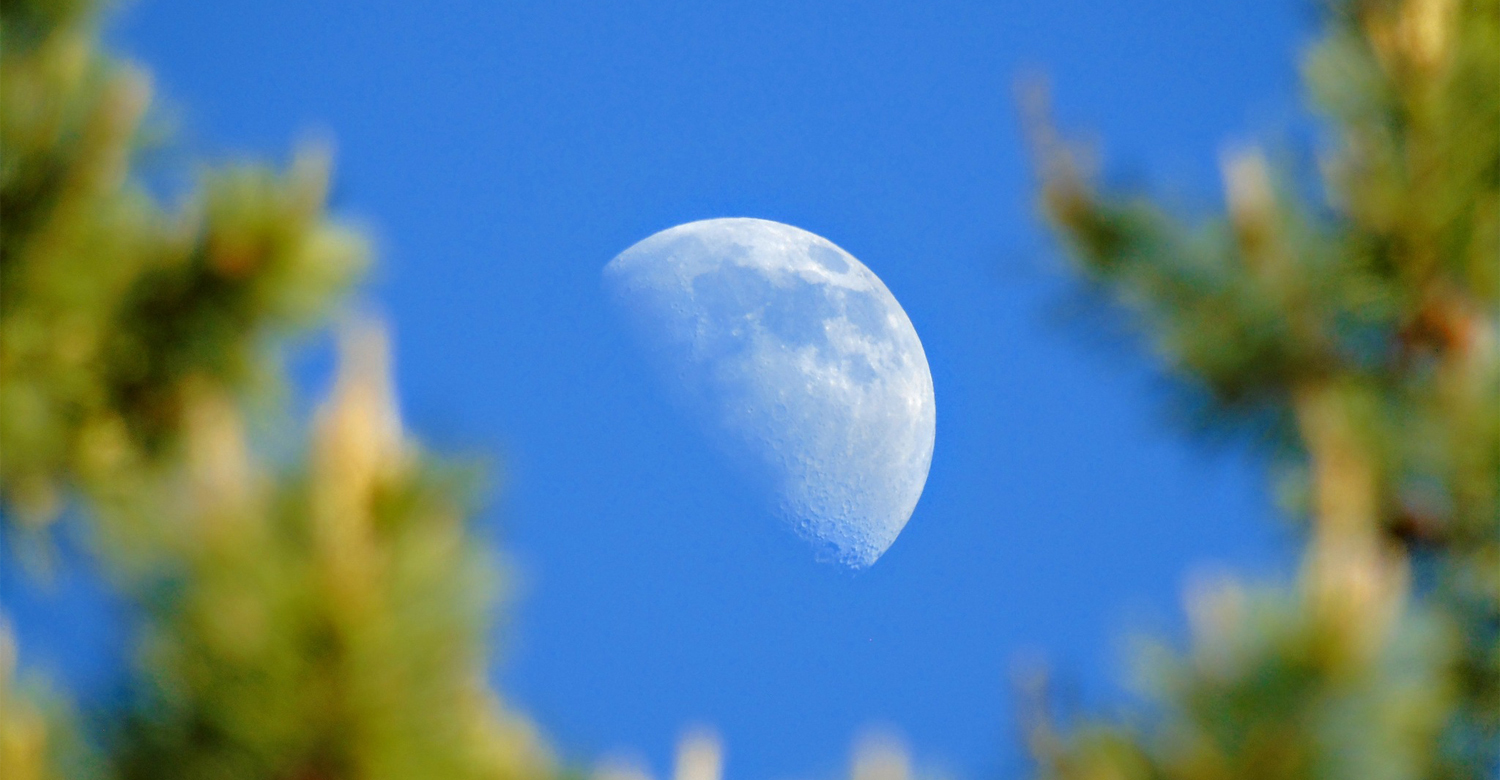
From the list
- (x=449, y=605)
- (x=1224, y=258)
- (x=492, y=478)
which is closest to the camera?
(x=449, y=605)

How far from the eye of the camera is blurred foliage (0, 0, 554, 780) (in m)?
1.49

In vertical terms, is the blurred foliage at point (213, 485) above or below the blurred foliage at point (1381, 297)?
below

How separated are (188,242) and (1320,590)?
86.9 inches

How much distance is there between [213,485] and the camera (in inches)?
58.9

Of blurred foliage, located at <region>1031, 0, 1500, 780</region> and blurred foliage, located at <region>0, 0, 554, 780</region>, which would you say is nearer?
blurred foliage, located at <region>0, 0, 554, 780</region>

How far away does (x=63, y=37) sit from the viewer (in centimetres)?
301

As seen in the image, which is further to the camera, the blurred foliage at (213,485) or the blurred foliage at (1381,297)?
the blurred foliage at (1381,297)

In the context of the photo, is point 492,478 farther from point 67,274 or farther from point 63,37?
point 63,37

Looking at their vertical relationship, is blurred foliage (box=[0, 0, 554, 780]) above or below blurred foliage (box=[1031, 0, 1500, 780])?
below

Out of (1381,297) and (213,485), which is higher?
(1381,297)

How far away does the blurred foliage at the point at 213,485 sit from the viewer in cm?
149

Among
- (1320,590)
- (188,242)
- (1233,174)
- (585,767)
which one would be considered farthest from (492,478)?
(1233,174)

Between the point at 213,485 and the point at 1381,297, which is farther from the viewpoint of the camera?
the point at 1381,297

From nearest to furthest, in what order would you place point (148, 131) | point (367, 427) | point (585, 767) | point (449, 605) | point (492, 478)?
1. point (367, 427)
2. point (449, 605)
3. point (492, 478)
4. point (585, 767)
5. point (148, 131)
